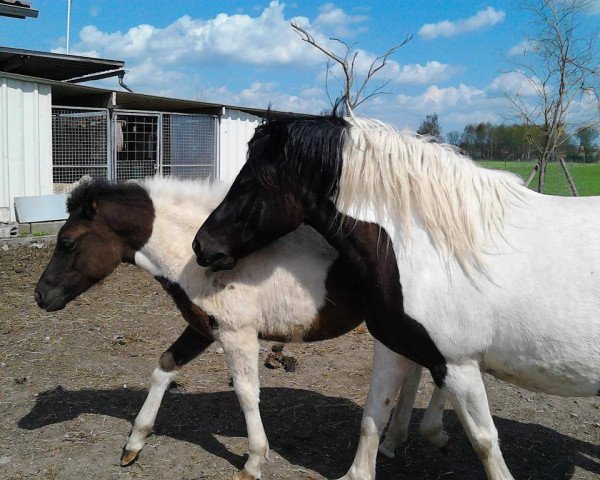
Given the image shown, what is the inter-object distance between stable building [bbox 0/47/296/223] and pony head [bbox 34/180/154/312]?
4786mm

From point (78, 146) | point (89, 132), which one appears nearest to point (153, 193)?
point (78, 146)

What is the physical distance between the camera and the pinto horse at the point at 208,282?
139 inches

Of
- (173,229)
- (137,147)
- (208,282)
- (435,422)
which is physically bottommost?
(435,422)

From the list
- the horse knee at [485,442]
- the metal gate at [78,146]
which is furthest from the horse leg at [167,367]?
the metal gate at [78,146]

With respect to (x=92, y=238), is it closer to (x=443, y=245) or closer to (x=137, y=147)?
(x=443, y=245)

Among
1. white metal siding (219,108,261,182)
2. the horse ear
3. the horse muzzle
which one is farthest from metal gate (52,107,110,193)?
the horse muzzle

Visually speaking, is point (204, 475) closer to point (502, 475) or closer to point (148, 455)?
point (148, 455)

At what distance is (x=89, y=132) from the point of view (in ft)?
40.3

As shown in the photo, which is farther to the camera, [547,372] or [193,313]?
[193,313]

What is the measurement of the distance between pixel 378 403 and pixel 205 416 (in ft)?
5.69

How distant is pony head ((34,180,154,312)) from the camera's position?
382 cm

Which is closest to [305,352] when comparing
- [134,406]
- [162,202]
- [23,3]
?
[134,406]

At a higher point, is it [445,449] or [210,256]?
[210,256]

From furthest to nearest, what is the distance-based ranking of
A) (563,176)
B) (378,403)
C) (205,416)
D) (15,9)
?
1. (563,176)
2. (15,9)
3. (205,416)
4. (378,403)
